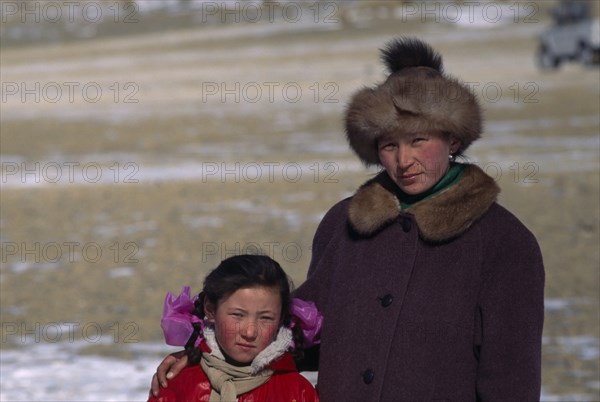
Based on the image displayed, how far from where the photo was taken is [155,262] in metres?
9.52

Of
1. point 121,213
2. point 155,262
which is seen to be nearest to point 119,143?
point 121,213

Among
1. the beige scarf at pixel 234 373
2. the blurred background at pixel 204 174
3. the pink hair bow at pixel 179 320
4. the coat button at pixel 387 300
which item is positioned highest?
the coat button at pixel 387 300

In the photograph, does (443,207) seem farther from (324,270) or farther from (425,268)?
(324,270)

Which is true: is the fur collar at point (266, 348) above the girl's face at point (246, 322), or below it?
below

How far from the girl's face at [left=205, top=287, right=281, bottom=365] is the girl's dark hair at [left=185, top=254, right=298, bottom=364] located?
0.01 meters

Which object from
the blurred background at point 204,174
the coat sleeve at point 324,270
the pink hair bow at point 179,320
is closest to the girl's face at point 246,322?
the pink hair bow at point 179,320

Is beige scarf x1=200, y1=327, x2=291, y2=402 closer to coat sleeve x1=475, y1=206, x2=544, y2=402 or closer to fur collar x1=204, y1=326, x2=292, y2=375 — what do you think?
fur collar x1=204, y1=326, x2=292, y2=375

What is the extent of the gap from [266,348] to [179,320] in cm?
25

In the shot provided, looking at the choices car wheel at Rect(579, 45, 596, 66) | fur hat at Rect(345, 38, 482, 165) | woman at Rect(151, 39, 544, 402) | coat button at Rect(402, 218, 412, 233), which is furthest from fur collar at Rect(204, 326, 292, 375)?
car wheel at Rect(579, 45, 596, 66)

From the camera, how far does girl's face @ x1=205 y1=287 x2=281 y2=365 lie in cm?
306

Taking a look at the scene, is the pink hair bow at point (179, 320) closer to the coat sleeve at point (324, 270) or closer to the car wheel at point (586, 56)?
the coat sleeve at point (324, 270)

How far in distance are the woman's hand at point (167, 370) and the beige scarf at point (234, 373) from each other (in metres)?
0.06

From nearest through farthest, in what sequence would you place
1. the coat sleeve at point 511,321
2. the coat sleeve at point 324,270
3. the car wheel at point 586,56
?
the coat sleeve at point 511,321, the coat sleeve at point 324,270, the car wheel at point 586,56

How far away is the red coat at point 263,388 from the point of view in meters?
3.09
